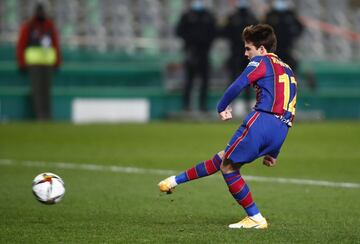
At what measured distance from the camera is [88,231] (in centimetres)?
700

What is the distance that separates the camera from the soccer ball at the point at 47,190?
7.63 m

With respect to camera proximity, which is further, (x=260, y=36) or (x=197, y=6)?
(x=197, y=6)

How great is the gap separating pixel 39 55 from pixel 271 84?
15.0m

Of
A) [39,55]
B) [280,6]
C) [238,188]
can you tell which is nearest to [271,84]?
[238,188]

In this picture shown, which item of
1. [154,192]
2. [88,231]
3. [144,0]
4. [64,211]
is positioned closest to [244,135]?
[88,231]

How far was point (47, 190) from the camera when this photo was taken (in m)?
7.65

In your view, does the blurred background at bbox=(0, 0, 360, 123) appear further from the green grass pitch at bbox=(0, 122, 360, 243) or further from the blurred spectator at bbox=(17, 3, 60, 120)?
the green grass pitch at bbox=(0, 122, 360, 243)

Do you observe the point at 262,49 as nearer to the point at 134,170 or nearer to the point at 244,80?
the point at 244,80

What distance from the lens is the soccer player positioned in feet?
23.1

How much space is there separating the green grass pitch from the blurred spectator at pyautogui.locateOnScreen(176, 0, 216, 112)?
3.32m

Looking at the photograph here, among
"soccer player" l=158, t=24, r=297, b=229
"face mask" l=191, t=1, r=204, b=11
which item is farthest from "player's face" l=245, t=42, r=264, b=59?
"face mask" l=191, t=1, r=204, b=11

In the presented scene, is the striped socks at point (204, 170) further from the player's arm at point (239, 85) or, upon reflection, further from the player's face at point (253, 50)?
the player's face at point (253, 50)

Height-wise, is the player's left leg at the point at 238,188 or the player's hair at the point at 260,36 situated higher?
the player's hair at the point at 260,36

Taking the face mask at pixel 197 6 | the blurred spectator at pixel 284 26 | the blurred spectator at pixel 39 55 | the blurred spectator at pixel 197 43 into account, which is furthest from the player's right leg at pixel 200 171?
the face mask at pixel 197 6
